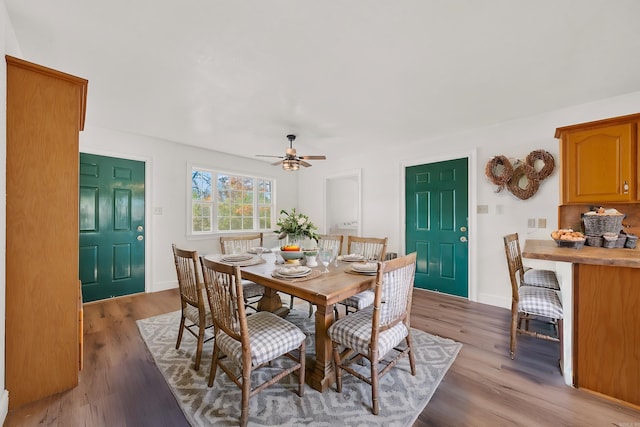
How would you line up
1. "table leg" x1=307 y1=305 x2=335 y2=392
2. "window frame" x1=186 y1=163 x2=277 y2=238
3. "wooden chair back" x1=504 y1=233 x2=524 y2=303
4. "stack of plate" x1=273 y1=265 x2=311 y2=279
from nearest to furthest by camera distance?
"table leg" x1=307 y1=305 x2=335 y2=392, "stack of plate" x1=273 y1=265 x2=311 y2=279, "wooden chair back" x1=504 y1=233 x2=524 y2=303, "window frame" x1=186 y1=163 x2=277 y2=238

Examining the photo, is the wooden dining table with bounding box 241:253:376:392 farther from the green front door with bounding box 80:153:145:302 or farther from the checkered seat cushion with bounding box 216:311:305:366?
the green front door with bounding box 80:153:145:302

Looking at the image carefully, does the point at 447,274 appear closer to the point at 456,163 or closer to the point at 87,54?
the point at 456,163

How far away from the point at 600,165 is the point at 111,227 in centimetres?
560

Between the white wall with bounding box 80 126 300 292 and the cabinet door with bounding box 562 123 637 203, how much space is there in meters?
4.76

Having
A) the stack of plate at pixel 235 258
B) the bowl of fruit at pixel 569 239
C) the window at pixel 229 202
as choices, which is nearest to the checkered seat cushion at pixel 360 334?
the stack of plate at pixel 235 258

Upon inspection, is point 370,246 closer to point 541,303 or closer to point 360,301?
point 360,301

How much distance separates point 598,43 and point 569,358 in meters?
2.16

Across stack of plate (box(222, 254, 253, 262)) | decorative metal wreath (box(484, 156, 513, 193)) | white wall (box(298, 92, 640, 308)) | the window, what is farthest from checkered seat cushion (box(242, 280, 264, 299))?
decorative metal wreath (box(484, 156, 513, 193))

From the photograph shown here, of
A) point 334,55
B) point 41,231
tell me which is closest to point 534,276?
point 334,55

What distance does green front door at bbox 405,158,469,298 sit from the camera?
3.57 meters

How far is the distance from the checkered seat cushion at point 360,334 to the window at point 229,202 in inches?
138

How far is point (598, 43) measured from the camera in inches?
69.5

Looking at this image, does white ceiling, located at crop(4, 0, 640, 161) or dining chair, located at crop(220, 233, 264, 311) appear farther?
dining chair, located at crop(220, 233, 264, 311)

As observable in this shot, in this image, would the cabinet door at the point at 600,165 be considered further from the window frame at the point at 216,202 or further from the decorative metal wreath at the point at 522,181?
the window frame at the point at 216,202
